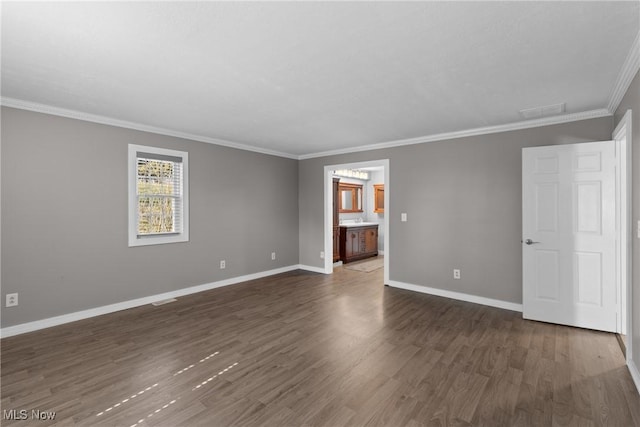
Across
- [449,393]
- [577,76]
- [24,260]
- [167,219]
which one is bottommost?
[449,393]

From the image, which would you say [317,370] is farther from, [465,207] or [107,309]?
[465,207]

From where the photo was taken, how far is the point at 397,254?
17.3ft

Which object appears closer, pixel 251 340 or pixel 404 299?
pixel 251 340

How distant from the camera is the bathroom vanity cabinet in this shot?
7.42 meters

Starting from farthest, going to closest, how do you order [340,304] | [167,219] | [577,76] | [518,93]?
1. [167,219]
2. [340,304]
3. [518,93]
4. [577,76]

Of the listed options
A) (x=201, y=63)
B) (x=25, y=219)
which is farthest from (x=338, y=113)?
(x=25, y=219)

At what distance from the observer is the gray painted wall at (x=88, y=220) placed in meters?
3.34

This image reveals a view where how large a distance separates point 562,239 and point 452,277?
1.54 m

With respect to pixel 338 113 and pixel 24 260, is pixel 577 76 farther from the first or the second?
pixel 24 260

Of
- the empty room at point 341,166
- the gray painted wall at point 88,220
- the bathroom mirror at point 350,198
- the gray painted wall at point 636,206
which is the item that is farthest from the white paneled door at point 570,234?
the bathroom mirror at point 350,198

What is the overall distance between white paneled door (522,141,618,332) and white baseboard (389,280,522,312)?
0.41 meters

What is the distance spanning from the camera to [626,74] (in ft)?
8.36

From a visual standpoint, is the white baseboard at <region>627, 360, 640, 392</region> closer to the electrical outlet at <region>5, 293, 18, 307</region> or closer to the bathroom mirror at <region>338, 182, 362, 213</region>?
the electrical outlet at <region>5, 293, 18, 307</region>

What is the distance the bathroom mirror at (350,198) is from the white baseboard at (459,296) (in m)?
3.68
